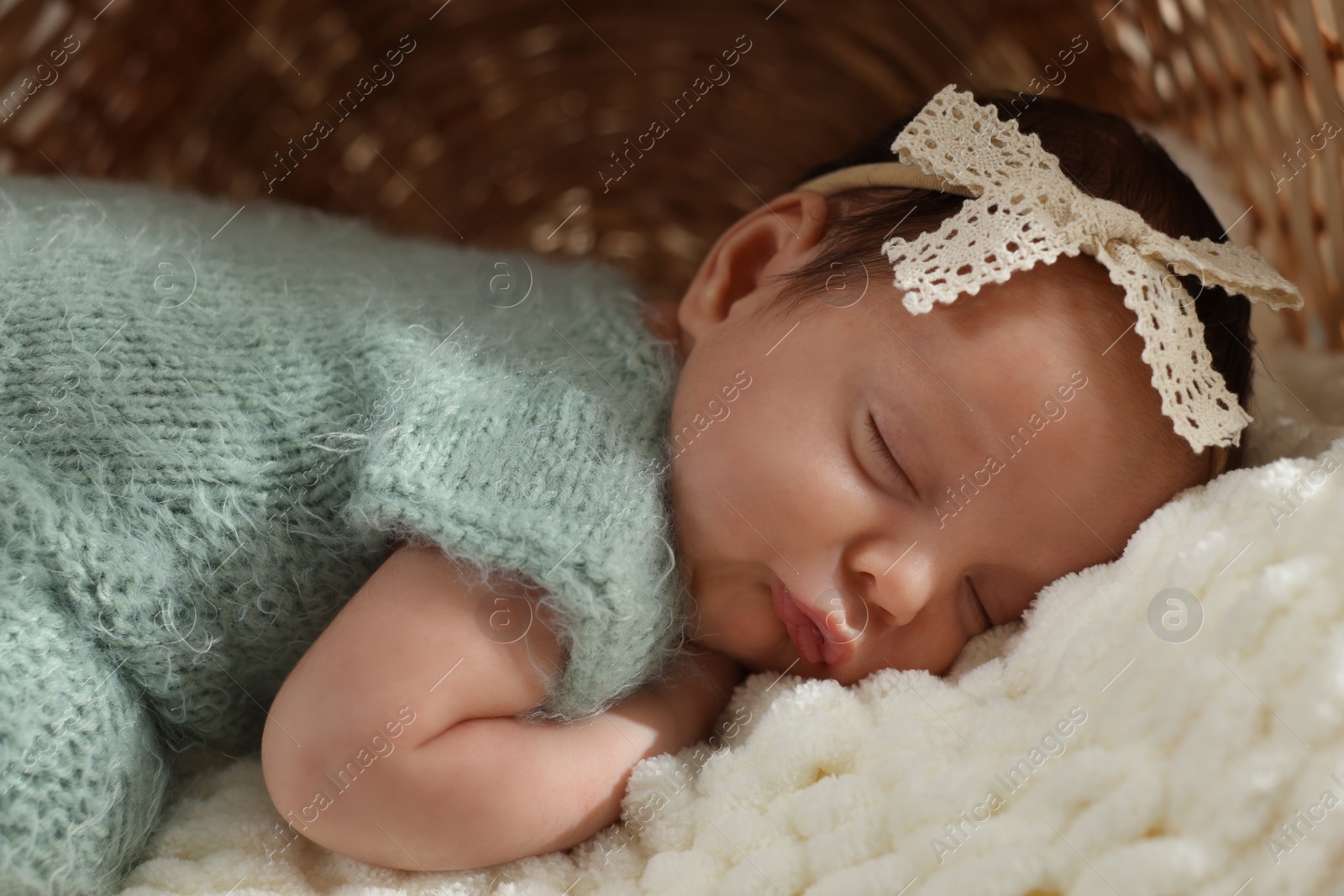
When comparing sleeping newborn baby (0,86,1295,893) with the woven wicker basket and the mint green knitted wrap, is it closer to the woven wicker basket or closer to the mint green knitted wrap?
the mint green knitted wrap

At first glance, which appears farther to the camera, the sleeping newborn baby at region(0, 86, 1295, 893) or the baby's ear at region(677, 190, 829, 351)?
the baby's ear at region(677, 190, 829, 351)

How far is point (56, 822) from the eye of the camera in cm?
83

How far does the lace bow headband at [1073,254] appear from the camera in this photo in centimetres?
92

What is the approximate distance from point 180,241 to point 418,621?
51 centimetres

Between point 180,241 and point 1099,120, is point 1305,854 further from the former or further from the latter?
point 180,241

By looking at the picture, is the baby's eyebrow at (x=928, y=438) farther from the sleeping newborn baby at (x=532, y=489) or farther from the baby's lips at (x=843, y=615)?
the baby's lips at (x=843, y=615)

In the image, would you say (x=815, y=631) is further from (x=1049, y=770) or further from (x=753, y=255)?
(x=753, y=255)

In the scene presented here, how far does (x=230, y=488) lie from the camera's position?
94cm

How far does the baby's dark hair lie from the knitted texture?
0.03 metres

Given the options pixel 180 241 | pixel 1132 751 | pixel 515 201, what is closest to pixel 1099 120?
pixel 1132 751

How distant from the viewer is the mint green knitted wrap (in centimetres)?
86

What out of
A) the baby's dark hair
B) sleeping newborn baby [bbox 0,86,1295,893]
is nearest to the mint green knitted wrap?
sleeping newborn baby [bbox 0,86,1295,893]

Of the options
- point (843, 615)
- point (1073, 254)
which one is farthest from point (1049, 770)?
point (1073, 254)

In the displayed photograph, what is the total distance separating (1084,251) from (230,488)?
0.81 m
